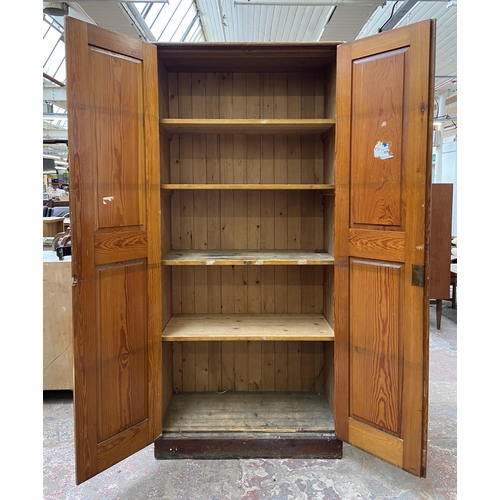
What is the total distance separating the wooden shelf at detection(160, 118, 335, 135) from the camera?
6.64 feet

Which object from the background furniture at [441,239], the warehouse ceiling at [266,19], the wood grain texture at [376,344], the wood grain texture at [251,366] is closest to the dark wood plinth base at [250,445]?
the wood grain texture at [376,344]

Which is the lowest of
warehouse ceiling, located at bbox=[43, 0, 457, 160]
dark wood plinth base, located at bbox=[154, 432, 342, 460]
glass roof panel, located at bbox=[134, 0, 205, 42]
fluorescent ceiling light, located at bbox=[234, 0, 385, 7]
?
dark wood plinth base, located at bbox=[154, 432, 342, 460]

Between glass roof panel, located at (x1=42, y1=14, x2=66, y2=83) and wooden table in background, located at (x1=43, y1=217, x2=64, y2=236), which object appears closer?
wooden table in background, located at (x1=43, y1=217, x2=64, y2=236)

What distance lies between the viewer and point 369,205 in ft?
6.18

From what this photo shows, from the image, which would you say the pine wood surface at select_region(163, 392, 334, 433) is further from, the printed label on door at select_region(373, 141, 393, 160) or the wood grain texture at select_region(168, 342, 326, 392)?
the printed label on door at select_region(373, 141, 393, 160)

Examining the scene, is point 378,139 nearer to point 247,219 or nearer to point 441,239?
point 247,219

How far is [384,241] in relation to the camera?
1842 millimetres

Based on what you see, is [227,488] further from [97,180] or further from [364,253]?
[97,180]

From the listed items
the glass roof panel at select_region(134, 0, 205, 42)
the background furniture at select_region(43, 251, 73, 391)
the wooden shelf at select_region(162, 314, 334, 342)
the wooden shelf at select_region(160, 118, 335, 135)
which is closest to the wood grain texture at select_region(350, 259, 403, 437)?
the wooden shelf at select_region(162, 314, 334, 342)

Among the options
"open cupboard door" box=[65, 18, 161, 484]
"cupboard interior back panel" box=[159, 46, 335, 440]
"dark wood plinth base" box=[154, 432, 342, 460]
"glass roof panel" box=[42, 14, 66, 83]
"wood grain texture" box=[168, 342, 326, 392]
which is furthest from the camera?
"glass roof panel" box=[42, 14, 66, 83]

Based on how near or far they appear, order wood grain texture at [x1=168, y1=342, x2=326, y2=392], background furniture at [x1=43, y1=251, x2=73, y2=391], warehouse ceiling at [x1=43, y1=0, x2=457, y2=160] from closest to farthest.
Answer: wood grain texture at [x1=168, y1=342, x2=326, y2=392]
background furniture at [x1=43, y1=251, x2=73, y2=391]
warehouse ceiling at [x1=43, y1=0, x2=457, y2=160]

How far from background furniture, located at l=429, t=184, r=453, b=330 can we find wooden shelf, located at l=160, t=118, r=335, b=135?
231 cm

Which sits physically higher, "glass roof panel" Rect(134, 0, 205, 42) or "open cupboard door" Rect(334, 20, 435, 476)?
"glass roof panel" Rect(134, 0, 205, 42)

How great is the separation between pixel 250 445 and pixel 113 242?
4.52ft
